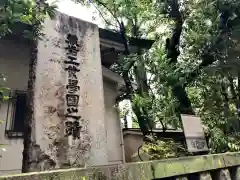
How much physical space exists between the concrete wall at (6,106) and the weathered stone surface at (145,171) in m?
4.37

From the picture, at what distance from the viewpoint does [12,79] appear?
5.89 m

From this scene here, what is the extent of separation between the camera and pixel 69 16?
4.50 metres

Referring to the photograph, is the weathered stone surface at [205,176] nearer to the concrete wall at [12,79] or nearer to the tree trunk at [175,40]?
the concrete wall at [12,79]

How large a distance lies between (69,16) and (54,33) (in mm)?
530

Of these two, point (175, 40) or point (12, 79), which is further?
point (175, 40)

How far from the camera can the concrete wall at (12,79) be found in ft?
17.4

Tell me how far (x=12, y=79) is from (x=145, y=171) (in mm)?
5050

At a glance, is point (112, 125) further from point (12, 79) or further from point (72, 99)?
point (72, 99)

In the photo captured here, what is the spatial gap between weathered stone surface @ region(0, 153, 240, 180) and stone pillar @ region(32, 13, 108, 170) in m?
2.03

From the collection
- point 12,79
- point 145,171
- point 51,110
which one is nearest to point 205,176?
point 145,171

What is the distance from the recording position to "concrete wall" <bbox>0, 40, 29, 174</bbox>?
5.30 meters

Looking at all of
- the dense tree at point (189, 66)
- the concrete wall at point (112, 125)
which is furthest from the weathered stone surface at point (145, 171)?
the concrete wall at point (112, 125)

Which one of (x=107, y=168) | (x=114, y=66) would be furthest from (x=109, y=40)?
(x=107, y=168)

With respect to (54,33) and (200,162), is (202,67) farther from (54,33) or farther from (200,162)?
(200,162)
